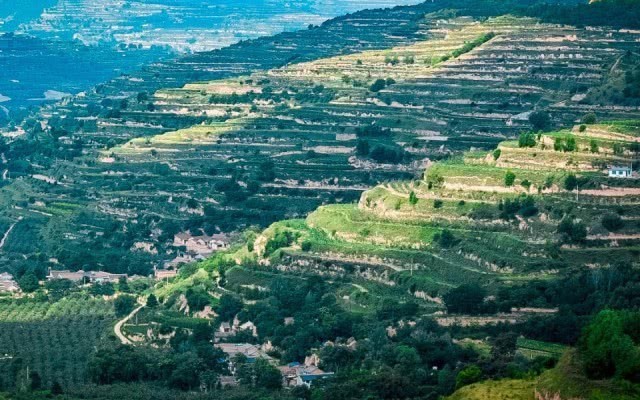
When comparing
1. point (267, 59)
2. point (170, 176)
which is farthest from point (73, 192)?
point (267, 59)

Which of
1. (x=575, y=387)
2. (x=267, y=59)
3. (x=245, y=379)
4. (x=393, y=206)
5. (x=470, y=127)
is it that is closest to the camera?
(x=575, y=387)

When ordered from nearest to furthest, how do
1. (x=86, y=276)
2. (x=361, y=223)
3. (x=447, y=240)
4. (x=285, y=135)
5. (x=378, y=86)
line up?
(x=447, y=240), (x=361, y=223), (x=86, y=276), (x=285, y=135), (x=378, y=86)

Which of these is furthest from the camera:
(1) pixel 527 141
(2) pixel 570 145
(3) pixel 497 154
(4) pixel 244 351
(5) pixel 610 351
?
(3) pixel 497 154

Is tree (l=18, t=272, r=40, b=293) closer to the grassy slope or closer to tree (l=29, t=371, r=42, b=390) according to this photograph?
tree (l=29, t=371, r=42, b=390)

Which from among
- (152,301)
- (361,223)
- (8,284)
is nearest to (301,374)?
(361,223)

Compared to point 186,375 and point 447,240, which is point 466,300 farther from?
point 186,375

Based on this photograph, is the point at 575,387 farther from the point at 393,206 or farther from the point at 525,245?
the point at 393,206
